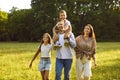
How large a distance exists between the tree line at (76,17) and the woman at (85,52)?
62627 mm

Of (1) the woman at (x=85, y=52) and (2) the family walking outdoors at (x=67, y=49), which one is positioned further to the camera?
(1) the woman at (x=85, y=52)

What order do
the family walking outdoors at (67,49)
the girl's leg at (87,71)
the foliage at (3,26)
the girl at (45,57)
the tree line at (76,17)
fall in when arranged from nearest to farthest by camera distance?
the family walking outdoors at (67,49)
the girl's leg at (87,71)
the girl at (45,57)
the tree line at (76,17)
the foliage at (3,26)

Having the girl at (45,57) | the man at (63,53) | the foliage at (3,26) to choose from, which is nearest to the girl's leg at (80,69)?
the man at (63,53)

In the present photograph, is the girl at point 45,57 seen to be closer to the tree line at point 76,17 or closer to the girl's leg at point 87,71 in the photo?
the girl's leg at point 87,71

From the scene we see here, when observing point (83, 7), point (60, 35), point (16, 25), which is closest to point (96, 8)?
point (83, 7)

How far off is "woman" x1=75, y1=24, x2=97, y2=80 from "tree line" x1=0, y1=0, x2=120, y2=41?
205ft

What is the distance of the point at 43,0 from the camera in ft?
257

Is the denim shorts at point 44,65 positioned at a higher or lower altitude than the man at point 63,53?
lower

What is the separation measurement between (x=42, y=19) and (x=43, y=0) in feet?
14.6

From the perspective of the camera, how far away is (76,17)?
7700cm

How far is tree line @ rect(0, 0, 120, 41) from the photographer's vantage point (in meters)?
76.2

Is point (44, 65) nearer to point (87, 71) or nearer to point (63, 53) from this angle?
point (87, 71)

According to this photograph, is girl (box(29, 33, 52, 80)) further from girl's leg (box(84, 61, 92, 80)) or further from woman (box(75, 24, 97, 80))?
girl's leg (box(84, 61, 92, 80))

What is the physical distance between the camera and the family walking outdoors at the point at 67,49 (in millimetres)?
10031
